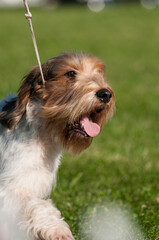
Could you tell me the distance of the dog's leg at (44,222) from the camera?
3.26 metres

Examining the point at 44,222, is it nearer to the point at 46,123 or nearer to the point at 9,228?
the point at 9,228

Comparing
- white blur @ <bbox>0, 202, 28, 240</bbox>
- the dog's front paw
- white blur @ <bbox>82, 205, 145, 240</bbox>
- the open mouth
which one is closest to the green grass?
white blur @ <bbox>82, 205, 145, 240</bbox>

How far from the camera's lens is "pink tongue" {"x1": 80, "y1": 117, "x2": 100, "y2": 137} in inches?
150

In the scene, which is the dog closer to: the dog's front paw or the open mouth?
the open mouth

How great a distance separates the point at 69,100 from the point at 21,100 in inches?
18.1

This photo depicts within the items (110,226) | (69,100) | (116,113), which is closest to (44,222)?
(69,100)

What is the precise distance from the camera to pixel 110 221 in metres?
4.49

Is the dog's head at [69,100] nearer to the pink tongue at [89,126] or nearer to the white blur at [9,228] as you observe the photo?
the pink tongue at [89,126]

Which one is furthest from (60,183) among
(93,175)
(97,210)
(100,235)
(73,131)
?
(73,131)

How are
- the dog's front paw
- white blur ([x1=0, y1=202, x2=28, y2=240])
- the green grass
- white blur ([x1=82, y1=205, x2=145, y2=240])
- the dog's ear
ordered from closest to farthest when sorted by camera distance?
the dog's front paw, white blur ([x1=0, y1=202, x2=28, y2=240]), the dog's ear, white blur ([x1=82, y1=205, x2=145, y2=240]), the green grass

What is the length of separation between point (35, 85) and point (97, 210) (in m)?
1.72

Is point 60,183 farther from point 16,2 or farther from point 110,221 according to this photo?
point 16,2

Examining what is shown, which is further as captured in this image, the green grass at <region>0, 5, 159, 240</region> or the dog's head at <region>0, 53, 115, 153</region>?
the green grass at <region>0, 5, 159, 240</region>

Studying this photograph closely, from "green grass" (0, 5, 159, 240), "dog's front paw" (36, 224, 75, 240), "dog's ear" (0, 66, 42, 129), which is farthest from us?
"green grass" (0, 5, 159, 240)
